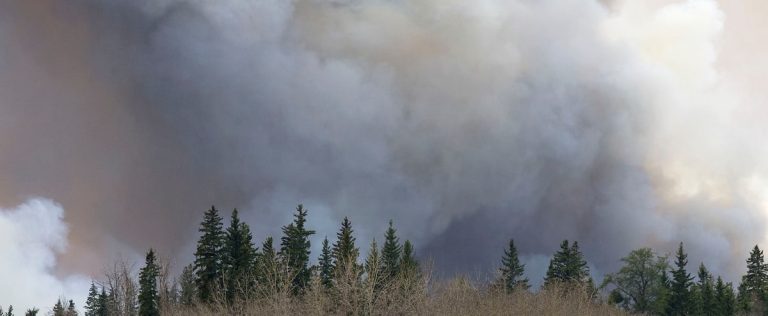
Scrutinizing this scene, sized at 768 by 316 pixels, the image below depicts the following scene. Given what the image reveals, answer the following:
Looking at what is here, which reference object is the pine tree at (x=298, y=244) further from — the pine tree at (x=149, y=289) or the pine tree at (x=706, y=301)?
the pine tree at (x=706, y=301)

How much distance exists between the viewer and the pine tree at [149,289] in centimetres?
8788

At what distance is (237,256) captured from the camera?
82562 millimetres

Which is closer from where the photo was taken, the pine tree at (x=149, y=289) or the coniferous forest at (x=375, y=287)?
the coniferous forest at (x=375, y=287)

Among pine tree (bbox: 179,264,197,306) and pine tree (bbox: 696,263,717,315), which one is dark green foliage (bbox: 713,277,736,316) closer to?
pine tree (bbox: 696,263,717,315)

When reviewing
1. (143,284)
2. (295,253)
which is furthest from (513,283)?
(143,284)

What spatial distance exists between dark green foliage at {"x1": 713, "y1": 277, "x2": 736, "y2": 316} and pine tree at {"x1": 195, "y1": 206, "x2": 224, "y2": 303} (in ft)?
252

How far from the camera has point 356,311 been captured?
50.8 meters

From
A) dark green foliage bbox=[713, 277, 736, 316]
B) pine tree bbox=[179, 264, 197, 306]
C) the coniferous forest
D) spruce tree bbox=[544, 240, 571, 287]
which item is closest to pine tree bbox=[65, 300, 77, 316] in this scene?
the coniferous forest

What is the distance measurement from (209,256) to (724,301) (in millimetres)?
79660

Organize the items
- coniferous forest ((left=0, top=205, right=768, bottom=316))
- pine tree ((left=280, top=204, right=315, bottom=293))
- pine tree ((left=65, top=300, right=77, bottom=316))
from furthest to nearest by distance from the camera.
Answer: pine tree ((left=65, top=300, right=77, bottom=316)), pine tree ((left=280, top=204, right=315, bottom=293)), coniferous forest ((left=0, top=205, right=768, bottom=316))

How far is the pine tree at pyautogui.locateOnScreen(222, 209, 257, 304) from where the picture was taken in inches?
3094

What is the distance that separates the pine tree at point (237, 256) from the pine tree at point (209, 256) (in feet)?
3.13

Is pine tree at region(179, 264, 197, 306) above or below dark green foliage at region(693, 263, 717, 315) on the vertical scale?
above

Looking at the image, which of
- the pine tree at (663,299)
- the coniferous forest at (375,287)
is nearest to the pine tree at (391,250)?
the coniferous forest at (375,287)
